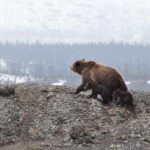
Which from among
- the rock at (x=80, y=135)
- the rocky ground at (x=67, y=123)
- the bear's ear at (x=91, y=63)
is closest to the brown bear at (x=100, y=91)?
the rocky ground at (x=67, y=123)

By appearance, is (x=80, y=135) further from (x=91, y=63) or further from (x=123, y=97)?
(x=91, y=63)

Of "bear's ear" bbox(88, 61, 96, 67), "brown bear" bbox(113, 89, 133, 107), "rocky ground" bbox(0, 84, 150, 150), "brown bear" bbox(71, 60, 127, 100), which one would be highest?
"bear's ear" bbox(88, 61, 96, 67)

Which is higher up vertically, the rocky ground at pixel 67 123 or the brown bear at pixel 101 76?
the brown bear at pixel 101 76

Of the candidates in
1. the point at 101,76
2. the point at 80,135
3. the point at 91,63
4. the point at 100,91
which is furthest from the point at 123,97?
the point at 80,135

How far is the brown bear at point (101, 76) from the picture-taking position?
2284 centimetres

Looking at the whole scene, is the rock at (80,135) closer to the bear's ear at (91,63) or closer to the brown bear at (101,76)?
the brown bear at (101,76)

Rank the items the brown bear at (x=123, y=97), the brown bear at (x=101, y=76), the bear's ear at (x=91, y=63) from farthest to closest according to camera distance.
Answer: the bear's ear at (x=91, y=63), the brown bear at (x=101, y=76), the brown bear at (x=123, y=97)

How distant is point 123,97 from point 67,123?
324 centimetres

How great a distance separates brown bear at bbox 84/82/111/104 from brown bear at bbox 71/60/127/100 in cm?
15

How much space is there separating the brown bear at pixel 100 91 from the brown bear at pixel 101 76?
151mm

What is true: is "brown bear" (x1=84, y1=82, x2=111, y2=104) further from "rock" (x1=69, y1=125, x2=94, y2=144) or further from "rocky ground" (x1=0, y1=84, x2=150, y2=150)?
"rock" (x1=69, y1=125, x2=94, y2=144)

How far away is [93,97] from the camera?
74.8 ft

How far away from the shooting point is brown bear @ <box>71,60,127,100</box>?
74.9 ft

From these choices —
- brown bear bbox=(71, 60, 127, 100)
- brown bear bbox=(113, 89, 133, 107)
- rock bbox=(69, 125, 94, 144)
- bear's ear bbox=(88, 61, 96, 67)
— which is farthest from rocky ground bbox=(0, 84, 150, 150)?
bear's ear bbox=(88, 61, 96, 67)
